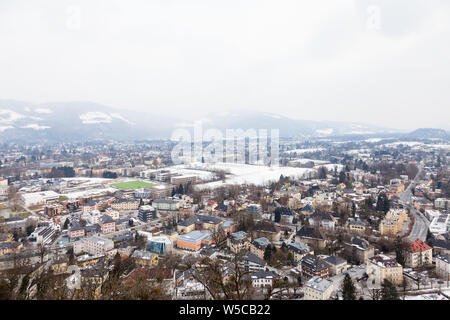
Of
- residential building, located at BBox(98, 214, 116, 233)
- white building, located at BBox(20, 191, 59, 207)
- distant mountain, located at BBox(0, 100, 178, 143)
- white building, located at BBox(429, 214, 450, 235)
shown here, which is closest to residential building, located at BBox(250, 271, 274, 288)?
residential building, located at BBox(98, 214, 116, 233)

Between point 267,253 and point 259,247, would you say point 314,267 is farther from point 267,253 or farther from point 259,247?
point 259,247

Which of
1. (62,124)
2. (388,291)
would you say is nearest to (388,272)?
(388,291)

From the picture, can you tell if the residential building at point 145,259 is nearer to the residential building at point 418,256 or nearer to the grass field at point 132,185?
the residential building at point 418,256

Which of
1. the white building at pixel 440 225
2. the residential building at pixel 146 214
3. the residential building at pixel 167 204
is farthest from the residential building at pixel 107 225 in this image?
the white building at pixel 440 225

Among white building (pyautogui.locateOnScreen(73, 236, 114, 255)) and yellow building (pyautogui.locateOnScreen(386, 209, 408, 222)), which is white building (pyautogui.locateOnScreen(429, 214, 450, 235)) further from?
white building (pyautogui.locateOnScreen(73, 236, 114, 255))

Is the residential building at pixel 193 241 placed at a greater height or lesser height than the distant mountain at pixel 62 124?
lesser
